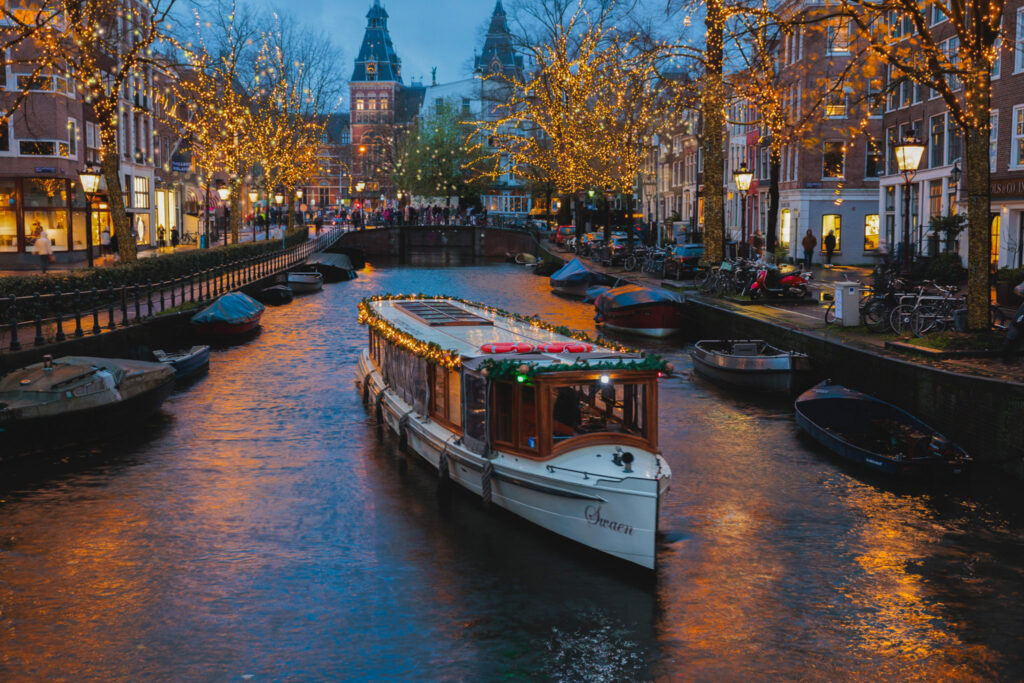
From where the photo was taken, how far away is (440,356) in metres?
18.4

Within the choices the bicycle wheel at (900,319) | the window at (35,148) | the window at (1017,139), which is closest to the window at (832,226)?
the window at (1017,139)

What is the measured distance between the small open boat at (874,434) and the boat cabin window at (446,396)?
7.16 meters

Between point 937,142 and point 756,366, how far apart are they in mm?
26307

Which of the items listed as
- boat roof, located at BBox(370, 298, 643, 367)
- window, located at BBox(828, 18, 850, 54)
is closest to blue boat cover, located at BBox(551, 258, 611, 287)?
window, located at BBox(828, 18, 850, 54)

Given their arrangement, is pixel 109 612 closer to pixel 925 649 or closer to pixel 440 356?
pixel 440 356

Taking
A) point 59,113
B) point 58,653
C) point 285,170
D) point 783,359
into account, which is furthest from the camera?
point 285,170

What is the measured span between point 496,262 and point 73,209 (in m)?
42.0

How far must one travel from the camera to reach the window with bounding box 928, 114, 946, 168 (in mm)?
47219

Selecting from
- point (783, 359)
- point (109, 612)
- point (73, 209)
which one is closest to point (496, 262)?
point (73, 209)

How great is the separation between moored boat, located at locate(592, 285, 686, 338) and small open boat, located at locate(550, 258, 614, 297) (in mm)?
15537

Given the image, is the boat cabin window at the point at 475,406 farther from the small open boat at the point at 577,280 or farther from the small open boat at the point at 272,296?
the small open boat at the point at 577,280

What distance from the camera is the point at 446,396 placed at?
18422 millimetres

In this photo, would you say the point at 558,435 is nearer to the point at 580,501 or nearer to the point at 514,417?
the point at 514,417

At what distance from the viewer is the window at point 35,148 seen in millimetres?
50938
